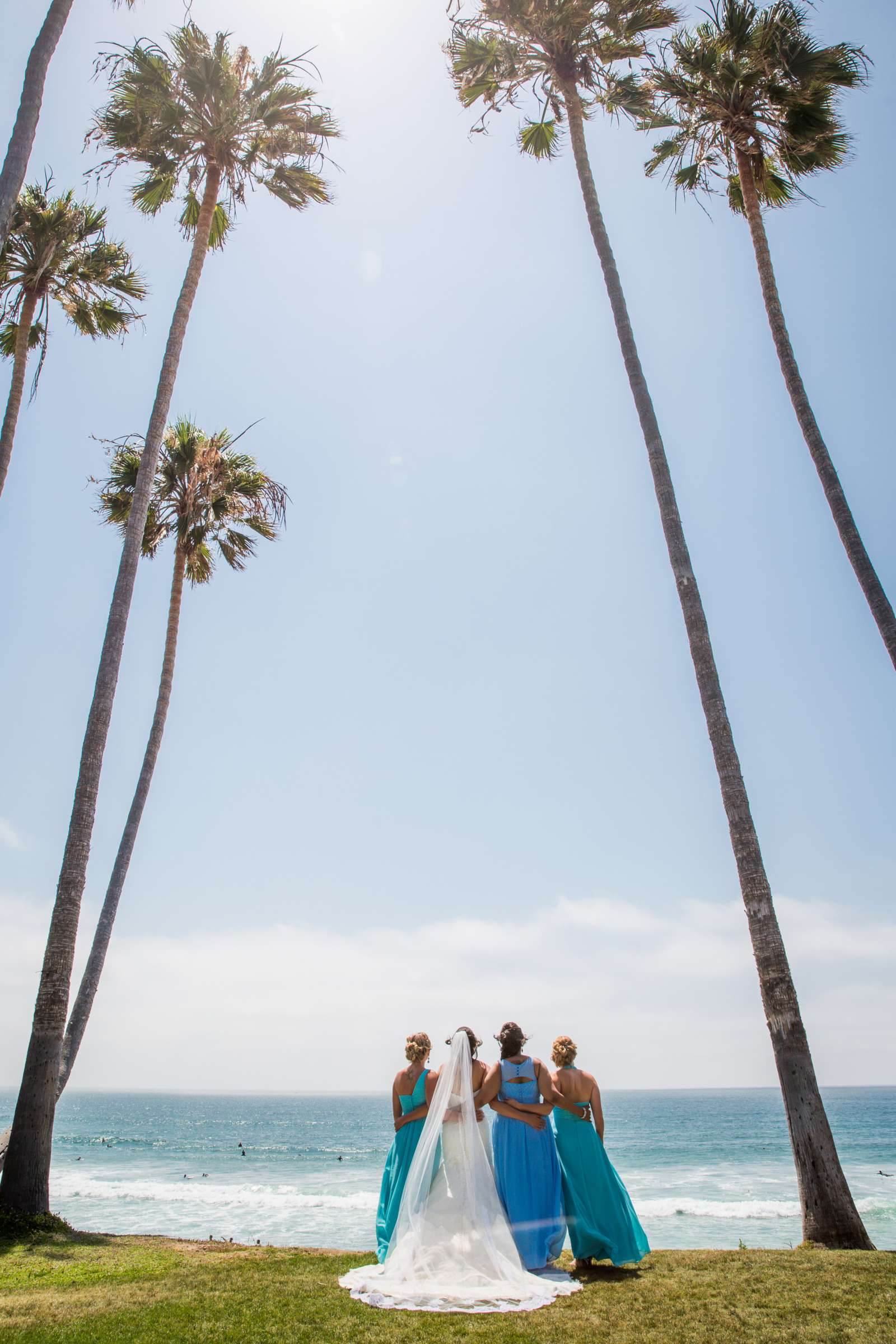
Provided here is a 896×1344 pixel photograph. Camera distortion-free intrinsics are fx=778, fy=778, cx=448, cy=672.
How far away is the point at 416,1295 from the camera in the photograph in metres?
5.62

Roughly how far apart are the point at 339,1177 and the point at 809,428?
139 feet

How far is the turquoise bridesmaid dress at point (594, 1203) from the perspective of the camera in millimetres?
6746

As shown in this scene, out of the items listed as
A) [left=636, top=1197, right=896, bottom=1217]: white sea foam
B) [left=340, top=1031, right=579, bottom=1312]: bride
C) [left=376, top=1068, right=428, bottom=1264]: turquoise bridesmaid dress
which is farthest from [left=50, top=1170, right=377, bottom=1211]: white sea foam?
[left=340, top=1031, right=579, bottom=1312]: bride

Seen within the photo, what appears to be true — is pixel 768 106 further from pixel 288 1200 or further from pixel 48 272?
pixel 288 1200

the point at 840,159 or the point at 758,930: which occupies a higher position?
the point at 840,159

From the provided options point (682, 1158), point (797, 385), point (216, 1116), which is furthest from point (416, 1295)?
point (216, 1116)

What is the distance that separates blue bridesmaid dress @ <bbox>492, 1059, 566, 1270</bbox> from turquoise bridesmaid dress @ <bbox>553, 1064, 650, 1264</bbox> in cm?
11

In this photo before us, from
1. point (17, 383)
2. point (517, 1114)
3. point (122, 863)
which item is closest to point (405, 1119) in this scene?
point (517, 1114)

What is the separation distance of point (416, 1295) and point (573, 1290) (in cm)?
121

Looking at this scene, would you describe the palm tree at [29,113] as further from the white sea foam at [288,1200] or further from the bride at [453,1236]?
the white sea foam at [288,1200]

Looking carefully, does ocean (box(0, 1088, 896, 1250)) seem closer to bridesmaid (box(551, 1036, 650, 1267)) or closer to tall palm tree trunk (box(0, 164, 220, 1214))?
tall palm tree trunk (box(0, 164, 220, 1214))

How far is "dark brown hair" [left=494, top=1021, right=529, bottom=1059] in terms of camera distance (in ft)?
24.2

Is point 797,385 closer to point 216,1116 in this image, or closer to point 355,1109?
point 216,1116

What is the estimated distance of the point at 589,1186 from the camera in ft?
22.8
